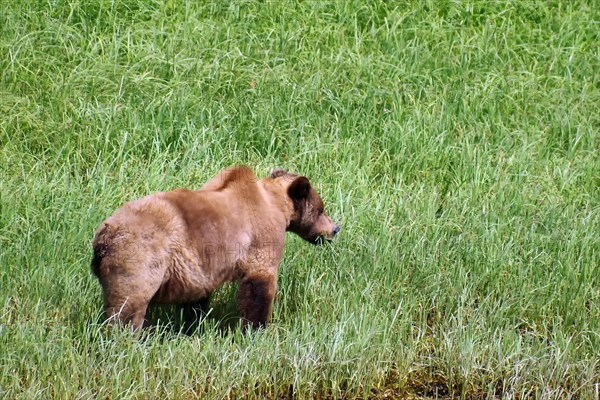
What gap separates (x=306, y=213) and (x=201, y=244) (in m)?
0.92

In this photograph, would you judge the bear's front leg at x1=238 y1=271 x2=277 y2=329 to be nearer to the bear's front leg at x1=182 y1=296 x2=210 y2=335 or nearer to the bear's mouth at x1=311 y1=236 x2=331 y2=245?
the bear's front leg at x1=182 y1=296 x2=210 y2=335

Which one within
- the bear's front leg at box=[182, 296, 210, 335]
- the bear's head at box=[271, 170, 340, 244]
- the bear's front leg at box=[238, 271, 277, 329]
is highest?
the bear's head at box=[271, 170, 340, 244]

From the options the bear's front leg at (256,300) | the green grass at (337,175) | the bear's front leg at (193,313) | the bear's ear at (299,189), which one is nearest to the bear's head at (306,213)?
the bear's ear at (299,189)

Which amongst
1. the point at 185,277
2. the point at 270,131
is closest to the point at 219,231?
the point at 185,277

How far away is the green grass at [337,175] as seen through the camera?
6.43 meters

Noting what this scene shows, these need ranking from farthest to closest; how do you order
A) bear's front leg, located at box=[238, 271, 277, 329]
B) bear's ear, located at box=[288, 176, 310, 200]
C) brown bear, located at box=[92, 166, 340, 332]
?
bear's ear, located at box=[288, 176, 310, 200]
bear's front leg, located at box=[238, 271, 277, 329]
brown bear, located at box=[92, 166, 340, 332]

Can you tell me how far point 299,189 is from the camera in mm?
6977

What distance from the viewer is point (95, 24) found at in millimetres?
9992

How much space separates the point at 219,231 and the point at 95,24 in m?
4.14

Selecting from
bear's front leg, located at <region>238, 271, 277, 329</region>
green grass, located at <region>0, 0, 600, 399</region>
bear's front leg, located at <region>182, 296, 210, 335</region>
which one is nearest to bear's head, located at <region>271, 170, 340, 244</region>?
green grass, located at <region>0, 0, 600, 399</region>

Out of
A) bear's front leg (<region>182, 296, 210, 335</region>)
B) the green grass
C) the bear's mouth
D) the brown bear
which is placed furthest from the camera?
the bear's mouth

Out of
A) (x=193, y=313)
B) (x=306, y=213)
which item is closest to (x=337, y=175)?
(x=306, y=213)

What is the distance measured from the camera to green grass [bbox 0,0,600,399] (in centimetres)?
643

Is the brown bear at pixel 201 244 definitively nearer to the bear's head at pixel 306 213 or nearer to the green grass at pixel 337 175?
the bear's head at pixel 306 213
